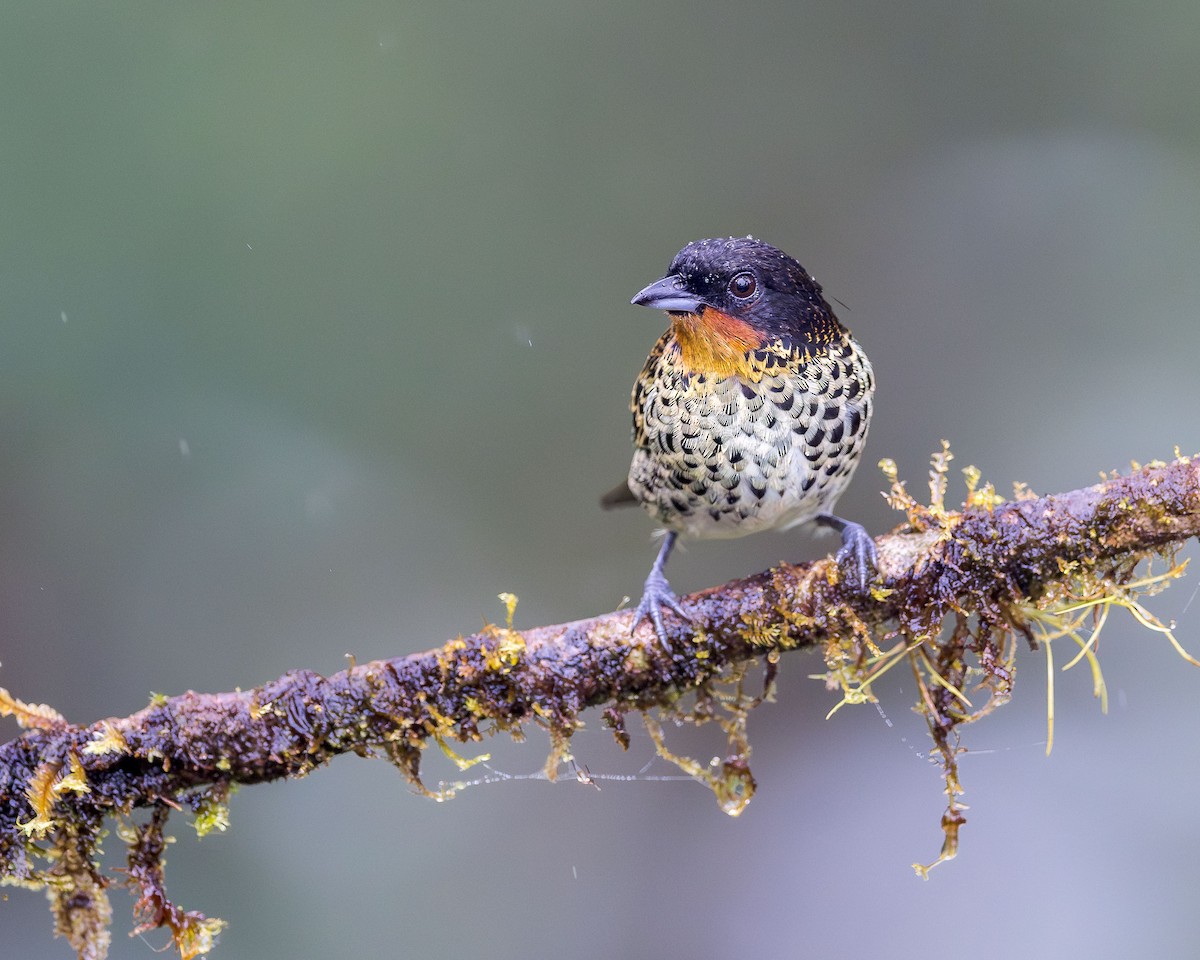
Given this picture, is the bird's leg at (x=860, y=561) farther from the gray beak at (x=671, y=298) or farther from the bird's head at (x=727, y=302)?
the gray beak at (x=671, y=298)

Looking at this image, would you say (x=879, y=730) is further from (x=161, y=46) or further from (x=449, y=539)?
(x=161, y=46)

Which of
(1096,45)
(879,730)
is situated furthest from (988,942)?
(1096,45)

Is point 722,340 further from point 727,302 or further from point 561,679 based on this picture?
point 561,679

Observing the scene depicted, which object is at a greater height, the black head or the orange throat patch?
the black head

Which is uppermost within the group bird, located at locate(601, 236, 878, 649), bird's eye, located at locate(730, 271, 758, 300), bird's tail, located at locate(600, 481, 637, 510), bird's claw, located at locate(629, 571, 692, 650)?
bird's tail, located at locate(600, 481, 637, 510)

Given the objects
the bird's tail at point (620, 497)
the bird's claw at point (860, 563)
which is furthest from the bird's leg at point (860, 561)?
the bird's tail at point (620, 497)

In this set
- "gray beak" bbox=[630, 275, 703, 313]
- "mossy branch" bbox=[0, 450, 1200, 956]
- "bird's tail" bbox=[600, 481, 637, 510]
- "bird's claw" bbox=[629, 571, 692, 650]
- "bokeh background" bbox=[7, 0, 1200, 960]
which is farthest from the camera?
"bokeh background" bbox=[7, 0, 1200, 960]

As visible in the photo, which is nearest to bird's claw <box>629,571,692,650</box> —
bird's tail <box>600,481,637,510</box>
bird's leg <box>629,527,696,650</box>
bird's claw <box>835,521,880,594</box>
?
bird's leg <box>629,527,696,650</box>

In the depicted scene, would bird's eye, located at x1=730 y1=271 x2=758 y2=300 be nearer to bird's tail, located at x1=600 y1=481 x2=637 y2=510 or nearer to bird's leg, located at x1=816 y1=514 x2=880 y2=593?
bird's leg, located at x1=816 y1=514 x2=880 y2=593

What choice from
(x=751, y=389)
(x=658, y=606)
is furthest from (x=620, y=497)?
(x=658, y=606)
